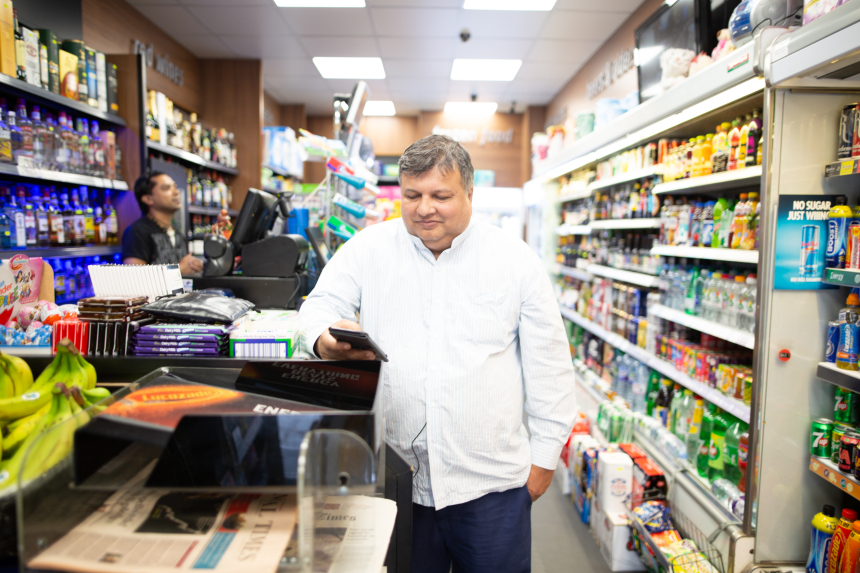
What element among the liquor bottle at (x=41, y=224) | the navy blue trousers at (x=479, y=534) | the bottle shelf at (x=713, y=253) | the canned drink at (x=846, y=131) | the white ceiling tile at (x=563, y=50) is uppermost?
the white ceiling tile at (x=563, y=50)

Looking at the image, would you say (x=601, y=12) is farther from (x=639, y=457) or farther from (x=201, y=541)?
(x=201, y=541)

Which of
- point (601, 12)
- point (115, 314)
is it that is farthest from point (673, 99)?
point (115, 314)

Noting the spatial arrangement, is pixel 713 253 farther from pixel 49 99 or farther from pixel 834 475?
pixel 49 99

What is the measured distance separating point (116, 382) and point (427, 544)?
3.54 feet

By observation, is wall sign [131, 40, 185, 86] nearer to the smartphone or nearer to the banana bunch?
the banana bunch

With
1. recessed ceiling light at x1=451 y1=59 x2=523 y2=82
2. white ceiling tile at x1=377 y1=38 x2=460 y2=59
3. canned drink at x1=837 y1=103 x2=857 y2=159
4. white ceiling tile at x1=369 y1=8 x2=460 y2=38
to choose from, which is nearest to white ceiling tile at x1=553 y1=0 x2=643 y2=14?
white ceiling tile at x1=369 y1=8 x2=460 y2=38

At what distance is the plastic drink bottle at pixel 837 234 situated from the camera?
6.31ft

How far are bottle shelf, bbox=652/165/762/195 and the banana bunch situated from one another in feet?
8.48

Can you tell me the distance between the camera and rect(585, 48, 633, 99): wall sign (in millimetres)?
4816

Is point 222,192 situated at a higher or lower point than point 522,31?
lower

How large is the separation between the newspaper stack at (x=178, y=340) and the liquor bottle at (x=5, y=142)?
6.10 ft

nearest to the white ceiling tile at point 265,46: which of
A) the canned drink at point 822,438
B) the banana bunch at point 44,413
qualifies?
the banana bunch at point 44,413

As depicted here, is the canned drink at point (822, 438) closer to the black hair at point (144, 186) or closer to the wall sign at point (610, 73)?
the wall sign at point (610, 73)

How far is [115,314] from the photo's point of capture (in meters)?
1.55
